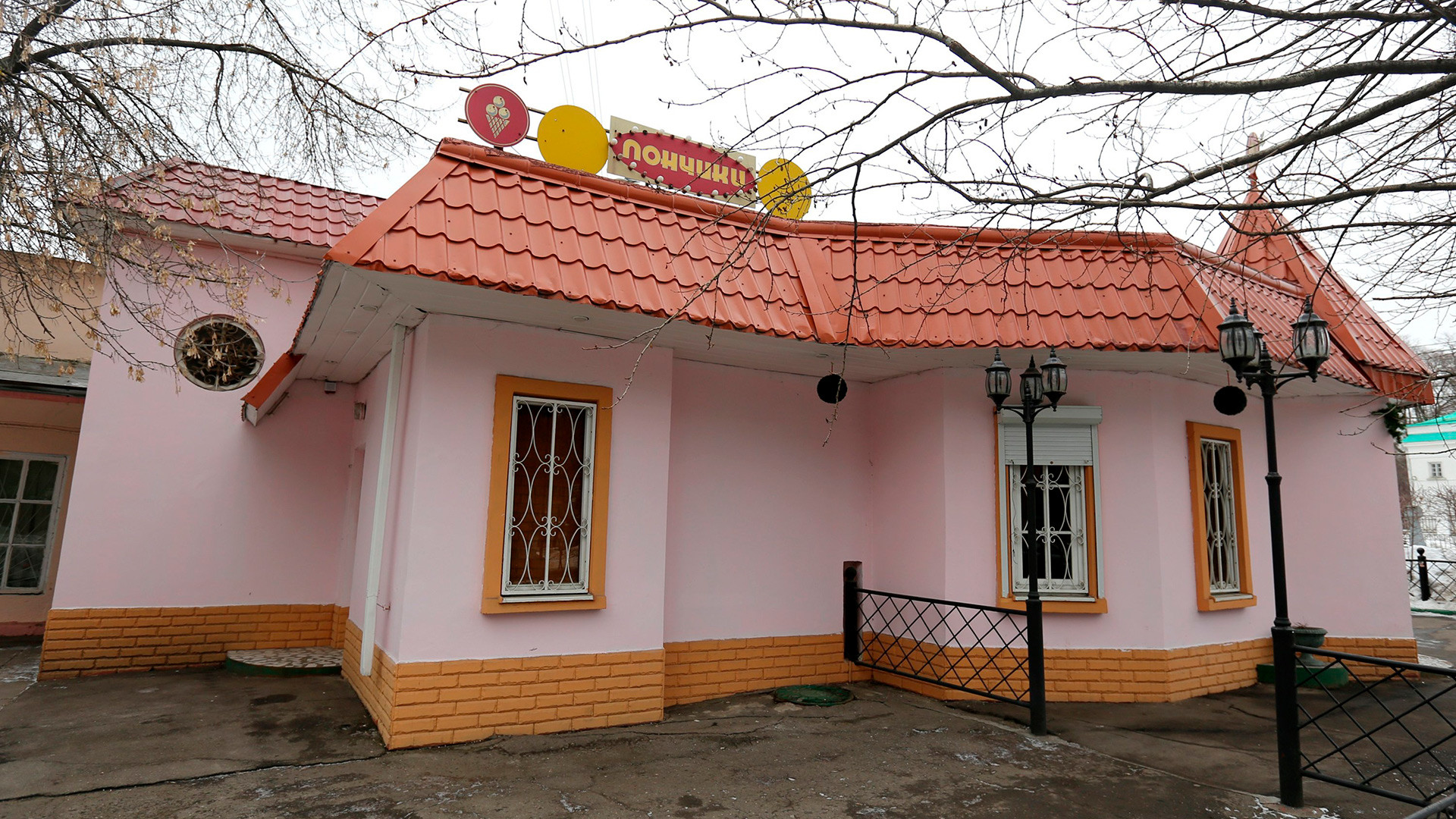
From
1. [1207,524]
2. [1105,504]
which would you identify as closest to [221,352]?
[1105,504]

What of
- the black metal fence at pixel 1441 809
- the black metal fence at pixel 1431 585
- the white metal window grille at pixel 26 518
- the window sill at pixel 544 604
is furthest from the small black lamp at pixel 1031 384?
the black metal fence at pixel 1431 585

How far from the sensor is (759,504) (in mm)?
7160

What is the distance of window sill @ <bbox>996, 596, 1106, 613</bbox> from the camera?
268 inches

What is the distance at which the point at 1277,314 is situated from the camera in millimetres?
7414

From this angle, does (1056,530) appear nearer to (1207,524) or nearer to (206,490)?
(1207,524)

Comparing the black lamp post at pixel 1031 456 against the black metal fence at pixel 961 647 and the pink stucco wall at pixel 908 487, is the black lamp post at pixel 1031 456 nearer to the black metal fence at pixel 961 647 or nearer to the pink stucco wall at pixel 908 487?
the black metal fence at pixel 961 647

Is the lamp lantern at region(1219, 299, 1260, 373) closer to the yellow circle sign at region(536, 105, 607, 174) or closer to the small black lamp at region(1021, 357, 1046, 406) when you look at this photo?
the small black lamp at region(1021, 357, 1046, 406)

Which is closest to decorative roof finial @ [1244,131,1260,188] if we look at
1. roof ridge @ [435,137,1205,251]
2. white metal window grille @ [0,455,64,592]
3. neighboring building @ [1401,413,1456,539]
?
roof ridge @ [435,137,1205,251]

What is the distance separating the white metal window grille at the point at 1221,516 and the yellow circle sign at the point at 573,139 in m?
6.34

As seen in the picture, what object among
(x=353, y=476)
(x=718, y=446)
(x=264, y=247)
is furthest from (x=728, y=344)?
(x=264, y=247)

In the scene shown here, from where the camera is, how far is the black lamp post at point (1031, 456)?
5836mm

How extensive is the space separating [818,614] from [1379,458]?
21.6ft

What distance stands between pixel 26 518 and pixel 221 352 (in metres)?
4.12

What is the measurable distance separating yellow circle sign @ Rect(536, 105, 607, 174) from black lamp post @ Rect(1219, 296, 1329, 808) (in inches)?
195
